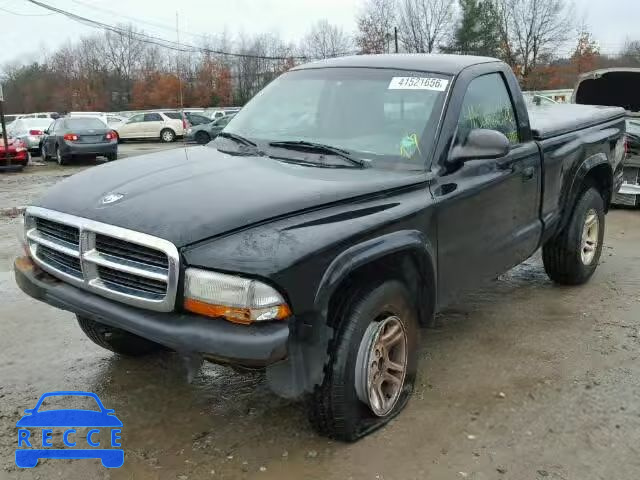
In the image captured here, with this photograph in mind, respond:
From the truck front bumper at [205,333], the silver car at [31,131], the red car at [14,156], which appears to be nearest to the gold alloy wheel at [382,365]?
the truck front bumper at [205,333]

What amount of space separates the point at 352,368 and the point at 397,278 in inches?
22.4

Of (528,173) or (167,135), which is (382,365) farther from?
(167,135)

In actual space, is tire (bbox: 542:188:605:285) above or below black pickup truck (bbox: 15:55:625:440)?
below

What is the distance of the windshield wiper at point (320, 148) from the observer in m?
3.51

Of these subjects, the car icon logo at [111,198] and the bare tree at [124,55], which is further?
the bare tree at [124,55]

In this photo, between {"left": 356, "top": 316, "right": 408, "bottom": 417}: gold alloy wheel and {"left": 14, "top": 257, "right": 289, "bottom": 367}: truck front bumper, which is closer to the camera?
{"left": 14, "top": 257, "right": 289, "bottom": 367}: truck front bumper

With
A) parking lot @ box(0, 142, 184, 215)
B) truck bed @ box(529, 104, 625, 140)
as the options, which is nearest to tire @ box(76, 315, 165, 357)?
truck bed @ box(529, 104, 625, 140)

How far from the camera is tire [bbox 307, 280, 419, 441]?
289 cm

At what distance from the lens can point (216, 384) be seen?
382cm

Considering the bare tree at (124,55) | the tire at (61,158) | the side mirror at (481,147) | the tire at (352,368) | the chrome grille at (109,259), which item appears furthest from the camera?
the bare tree at (124,55)

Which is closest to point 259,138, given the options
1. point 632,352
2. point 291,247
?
point 291,247

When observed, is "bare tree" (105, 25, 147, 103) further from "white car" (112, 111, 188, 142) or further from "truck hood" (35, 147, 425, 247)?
"truck hood" (35, 147, 425, 247)

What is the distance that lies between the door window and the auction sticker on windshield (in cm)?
18

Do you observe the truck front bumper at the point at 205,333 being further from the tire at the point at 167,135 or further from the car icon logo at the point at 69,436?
the tire at the point at 167,135
